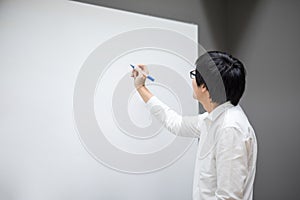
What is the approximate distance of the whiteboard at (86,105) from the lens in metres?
1.11

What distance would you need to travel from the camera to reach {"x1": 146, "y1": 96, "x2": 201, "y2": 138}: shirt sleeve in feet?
4.48

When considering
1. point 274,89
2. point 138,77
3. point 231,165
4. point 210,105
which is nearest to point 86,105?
point 138,77

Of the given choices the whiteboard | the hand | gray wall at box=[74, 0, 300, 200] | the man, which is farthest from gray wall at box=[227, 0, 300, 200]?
the hand

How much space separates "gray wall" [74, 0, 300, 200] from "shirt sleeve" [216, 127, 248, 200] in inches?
37.7

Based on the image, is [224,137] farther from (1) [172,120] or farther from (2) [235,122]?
(1) [172,120]

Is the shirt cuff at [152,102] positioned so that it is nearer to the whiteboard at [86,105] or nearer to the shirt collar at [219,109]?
the whiteboard at [86,105]

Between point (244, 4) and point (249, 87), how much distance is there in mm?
580

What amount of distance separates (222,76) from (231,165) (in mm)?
311

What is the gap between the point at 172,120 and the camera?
1.38 metres

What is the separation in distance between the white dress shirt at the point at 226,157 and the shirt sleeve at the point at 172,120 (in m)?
0.19

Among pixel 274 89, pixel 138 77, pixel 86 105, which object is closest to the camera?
pixel 86 105

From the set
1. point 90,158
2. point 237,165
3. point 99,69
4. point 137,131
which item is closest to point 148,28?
point 99,69

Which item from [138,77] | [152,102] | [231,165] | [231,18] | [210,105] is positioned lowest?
[231,165]

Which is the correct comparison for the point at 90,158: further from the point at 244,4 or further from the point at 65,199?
the point at 244,4
